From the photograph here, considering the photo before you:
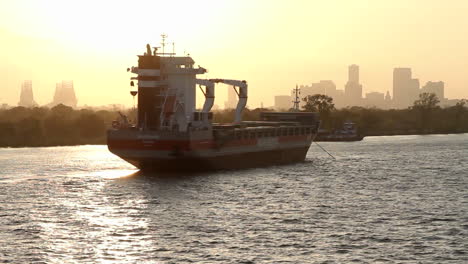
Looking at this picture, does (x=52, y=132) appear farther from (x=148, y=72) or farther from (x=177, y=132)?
(x=177, y=132)

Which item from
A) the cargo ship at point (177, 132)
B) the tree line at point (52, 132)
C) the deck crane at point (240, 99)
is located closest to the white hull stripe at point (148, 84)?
the cargo ship at point (177, 132)

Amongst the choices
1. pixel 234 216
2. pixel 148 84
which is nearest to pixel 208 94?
pixel 148 84

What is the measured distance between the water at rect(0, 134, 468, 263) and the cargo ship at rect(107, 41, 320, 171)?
95.3 inches

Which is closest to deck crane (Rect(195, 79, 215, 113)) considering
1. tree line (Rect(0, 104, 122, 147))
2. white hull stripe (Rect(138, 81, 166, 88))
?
white hull stripe (Rect(138, 81, 166, 88))

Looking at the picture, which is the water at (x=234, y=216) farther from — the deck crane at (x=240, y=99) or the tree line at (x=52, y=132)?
the tree line at (x=52, y=132)

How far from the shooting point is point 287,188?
76125 mm

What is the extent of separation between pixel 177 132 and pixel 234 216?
1062 inches

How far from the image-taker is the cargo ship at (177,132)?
275 feet

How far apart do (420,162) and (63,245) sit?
70.6 meters

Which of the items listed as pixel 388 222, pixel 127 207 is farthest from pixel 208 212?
pixel 388 222

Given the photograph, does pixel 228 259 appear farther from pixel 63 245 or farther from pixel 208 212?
pixel 208 212

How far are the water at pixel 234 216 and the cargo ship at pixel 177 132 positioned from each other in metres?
2.42

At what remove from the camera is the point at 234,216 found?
5850 centimetres

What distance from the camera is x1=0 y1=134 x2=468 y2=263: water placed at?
4606 cm
